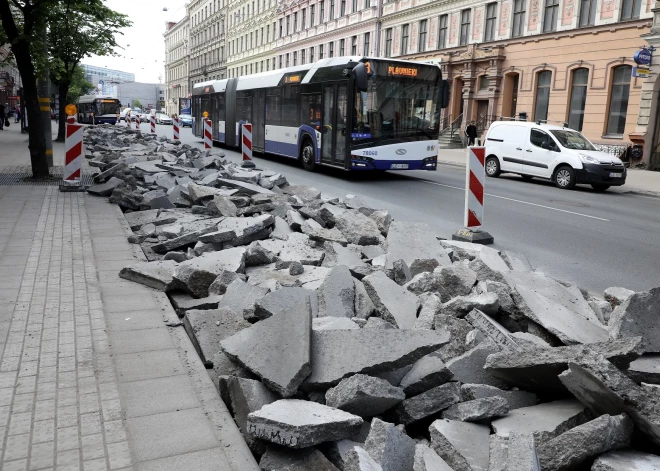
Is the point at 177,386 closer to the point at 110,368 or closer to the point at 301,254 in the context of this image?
the point at 110,368

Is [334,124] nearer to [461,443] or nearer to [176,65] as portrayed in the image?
[461,443]

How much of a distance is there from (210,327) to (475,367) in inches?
74.9

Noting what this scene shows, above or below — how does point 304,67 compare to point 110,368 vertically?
above

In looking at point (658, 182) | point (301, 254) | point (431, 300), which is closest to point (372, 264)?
point (301, 254)

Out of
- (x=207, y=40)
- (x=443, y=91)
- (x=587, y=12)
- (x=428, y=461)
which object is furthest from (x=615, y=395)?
(x=207, y=40)

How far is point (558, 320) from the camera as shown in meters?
4.37

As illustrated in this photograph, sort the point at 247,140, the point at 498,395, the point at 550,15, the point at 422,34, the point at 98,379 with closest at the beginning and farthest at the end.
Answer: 1. the point at 498,395
2. the point at 98,379
3. the point at 247,140
4. the point at 550,15
5. the point at 422,34

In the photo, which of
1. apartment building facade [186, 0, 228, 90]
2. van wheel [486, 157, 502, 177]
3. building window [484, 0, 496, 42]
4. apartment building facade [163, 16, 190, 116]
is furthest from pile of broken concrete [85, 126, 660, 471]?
apartment building facade [163, 16, 190, 116]

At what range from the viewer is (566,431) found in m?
2.80

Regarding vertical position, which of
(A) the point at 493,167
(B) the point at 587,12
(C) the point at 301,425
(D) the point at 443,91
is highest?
(B) the point at 587,12

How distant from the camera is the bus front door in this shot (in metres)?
17.1

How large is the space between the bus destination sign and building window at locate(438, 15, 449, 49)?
25294mm

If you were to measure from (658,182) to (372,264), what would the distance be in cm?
1879

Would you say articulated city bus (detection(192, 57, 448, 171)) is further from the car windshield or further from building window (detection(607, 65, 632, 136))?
building window (detection(607, 65, 632, 136))
